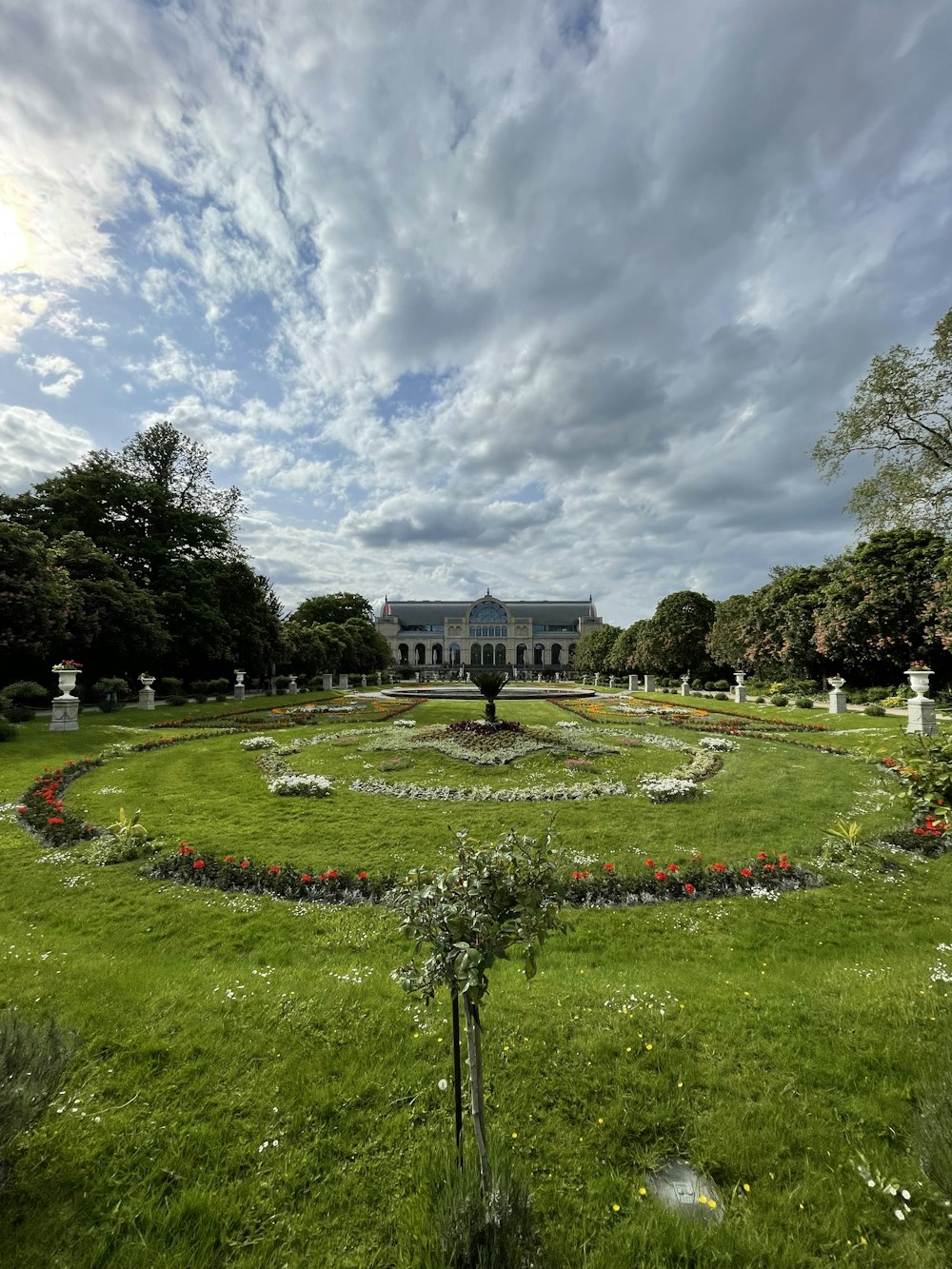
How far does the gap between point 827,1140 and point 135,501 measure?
139ft

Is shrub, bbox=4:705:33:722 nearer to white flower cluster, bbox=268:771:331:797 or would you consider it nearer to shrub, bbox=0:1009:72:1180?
white flower cluster, bbox=268:771:331:797

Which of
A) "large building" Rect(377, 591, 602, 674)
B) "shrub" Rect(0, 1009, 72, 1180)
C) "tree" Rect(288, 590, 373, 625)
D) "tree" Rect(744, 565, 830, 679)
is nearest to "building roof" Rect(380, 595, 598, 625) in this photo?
"large building" Rect(377, 591, 602, 674)

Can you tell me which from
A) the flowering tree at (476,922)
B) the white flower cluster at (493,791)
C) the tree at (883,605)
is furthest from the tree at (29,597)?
the tree at (883,605)

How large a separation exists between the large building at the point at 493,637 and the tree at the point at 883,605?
73028 millimetres

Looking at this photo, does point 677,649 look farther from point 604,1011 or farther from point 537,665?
point 537,665

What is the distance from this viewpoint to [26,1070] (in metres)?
2.68

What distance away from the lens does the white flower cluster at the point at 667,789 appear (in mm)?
10391

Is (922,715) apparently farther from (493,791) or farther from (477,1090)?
(477,1090)

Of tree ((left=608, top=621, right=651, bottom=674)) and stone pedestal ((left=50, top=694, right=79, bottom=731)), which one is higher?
tree ((left=608, top=621, right=651, bottom=674))

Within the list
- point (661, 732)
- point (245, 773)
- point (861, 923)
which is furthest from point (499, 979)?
point (661, 732)

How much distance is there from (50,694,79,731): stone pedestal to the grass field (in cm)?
1361

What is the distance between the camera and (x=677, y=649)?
151 ft

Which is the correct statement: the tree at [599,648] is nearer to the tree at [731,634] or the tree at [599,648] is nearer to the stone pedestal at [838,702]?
the tree at [731,634]

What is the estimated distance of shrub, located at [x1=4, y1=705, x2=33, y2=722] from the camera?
19422mm
